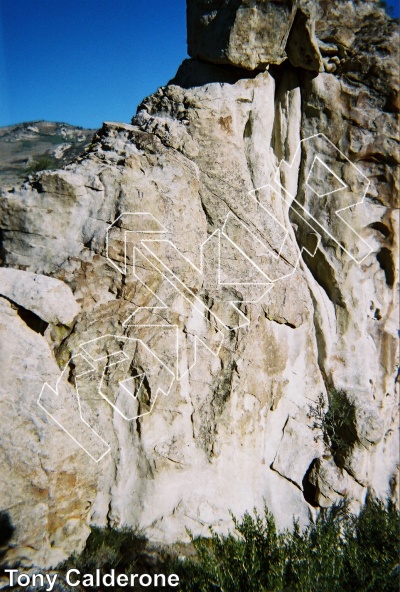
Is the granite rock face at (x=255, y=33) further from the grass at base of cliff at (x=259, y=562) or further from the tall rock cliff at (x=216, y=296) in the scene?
the grass at base of cliff at (x=259, y=562)

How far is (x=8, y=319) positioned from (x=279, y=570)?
332 cm

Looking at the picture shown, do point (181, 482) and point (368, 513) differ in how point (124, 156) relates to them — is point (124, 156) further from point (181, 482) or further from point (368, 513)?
point (368, 513)

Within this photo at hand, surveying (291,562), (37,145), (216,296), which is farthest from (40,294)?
(37,145)

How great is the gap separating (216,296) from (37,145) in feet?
99.9

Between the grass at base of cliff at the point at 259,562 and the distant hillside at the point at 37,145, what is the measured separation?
60.3 feet

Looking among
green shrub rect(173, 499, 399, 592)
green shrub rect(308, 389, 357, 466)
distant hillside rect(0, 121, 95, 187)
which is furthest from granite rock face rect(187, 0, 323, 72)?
distant hillside rect(0, 121, 95, 187)

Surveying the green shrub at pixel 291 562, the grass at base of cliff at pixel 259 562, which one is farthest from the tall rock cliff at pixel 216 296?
the green shrub at pixel 291 562

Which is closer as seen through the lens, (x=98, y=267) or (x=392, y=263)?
(x=98, y=267)

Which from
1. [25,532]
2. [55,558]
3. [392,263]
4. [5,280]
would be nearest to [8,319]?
[5,280]

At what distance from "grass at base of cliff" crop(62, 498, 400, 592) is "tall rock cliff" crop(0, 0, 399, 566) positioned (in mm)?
212

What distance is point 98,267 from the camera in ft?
15.4

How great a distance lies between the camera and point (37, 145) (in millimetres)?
31266

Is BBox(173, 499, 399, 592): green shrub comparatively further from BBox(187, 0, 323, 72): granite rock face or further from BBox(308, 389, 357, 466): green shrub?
BBox(187, 0, 323, 72): granite rock face

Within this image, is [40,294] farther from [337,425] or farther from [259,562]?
[337,425]
